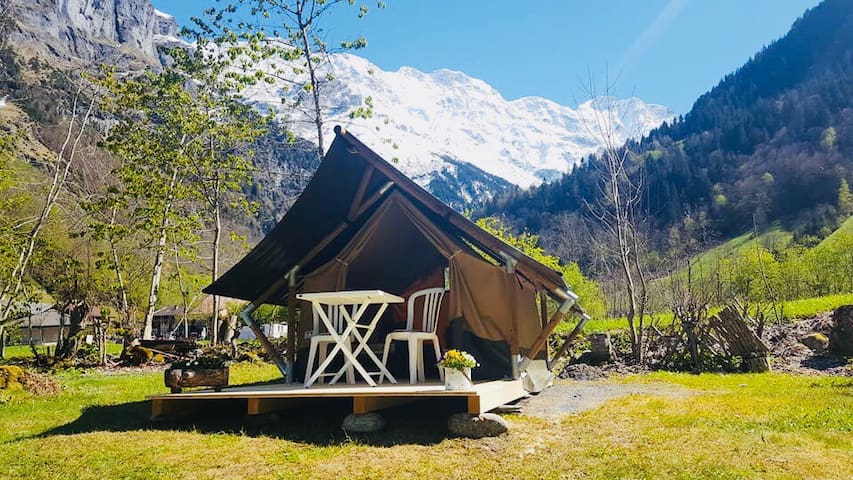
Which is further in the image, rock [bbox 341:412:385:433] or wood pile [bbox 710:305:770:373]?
wood pile [bbox 710:305:770:373]

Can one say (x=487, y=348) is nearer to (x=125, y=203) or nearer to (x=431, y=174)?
(x=125, y=203)

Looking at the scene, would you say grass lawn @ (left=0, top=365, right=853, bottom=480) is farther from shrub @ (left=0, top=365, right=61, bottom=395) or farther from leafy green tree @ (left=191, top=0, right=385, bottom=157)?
leafy green tree @ (left=191, top=0, right=385, bottom=157)

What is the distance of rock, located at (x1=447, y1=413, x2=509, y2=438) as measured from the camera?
5.02 meters

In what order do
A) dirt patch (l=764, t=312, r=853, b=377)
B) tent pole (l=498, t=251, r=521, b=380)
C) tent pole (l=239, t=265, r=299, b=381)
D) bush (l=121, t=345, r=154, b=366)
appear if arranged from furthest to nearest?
bush (l=121, t=345, r=154, b=366)
dirt patch (l=764, t=312, r=853, b=377)
tent pole (l=239, t=265, r=299, b=381)
tent pole (l=498, t=251, r=521, b=380)

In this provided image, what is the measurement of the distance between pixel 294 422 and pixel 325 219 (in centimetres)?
317

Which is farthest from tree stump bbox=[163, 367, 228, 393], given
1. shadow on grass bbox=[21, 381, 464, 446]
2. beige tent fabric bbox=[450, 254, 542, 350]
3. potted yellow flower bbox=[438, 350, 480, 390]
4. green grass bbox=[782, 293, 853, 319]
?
green grass bbox=[782, 293, 853, 319]

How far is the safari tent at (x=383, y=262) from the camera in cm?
734

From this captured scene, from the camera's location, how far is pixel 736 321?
Answer: 1073cm

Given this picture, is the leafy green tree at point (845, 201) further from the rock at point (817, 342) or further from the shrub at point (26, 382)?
the shrub at point (26, 382)

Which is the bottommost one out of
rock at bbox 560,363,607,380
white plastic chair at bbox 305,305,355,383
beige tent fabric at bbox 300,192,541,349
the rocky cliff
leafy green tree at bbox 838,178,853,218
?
rock at bbox 560,363,607,380

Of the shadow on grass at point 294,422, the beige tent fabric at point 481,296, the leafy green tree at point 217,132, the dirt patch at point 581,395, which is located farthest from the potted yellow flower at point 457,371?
the leafy green tree at point 217,132

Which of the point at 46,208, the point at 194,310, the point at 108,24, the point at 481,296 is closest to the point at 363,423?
the point at 481,296

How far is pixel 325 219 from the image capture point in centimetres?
832

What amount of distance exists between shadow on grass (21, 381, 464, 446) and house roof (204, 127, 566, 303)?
6.82 ft
